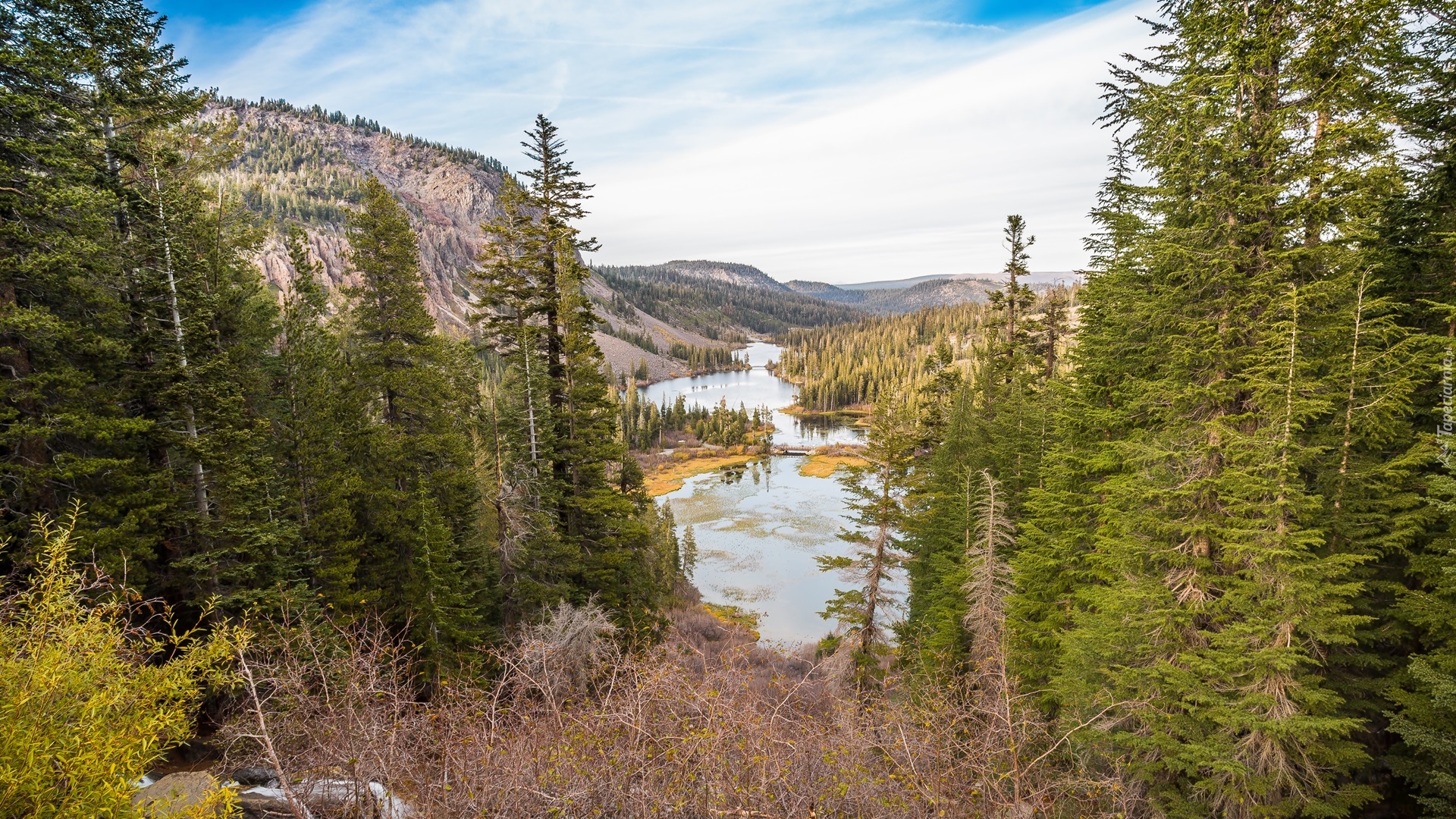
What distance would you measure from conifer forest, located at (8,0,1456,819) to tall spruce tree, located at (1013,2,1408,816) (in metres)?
0.08

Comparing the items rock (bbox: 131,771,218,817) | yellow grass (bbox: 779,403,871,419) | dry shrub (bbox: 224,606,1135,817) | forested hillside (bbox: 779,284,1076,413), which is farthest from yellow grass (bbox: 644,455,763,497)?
rock (bbox: 131,771,218,817)

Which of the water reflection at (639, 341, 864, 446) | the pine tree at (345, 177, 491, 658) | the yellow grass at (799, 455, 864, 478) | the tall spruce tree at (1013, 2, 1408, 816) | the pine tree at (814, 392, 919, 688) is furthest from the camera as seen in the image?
the water reflection at (639, 341, 864, 446)

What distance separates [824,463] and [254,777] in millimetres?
74236

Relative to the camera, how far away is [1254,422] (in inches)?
318

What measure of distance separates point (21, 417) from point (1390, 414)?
68.7 feet

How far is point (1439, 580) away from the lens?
7.08m

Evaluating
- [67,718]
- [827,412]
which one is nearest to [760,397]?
[827,412]

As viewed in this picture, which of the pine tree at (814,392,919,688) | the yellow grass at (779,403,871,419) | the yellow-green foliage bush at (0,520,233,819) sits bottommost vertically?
the yellow grass at (779,403,871,419)

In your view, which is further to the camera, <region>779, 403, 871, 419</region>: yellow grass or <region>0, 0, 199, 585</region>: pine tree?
<region>779, 403, 871, 419</region>: yellow grass

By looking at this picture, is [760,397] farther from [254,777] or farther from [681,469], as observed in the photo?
[254,777]

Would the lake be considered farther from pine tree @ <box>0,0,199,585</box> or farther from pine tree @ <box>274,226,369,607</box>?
pine tree @ <box>0,0,199,585</box>

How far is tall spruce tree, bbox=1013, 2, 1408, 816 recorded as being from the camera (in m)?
7.23

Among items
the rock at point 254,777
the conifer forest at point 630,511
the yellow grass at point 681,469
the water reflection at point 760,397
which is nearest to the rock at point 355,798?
the conifer forest at point 630,511

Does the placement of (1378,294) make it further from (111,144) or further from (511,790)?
(111,144)
